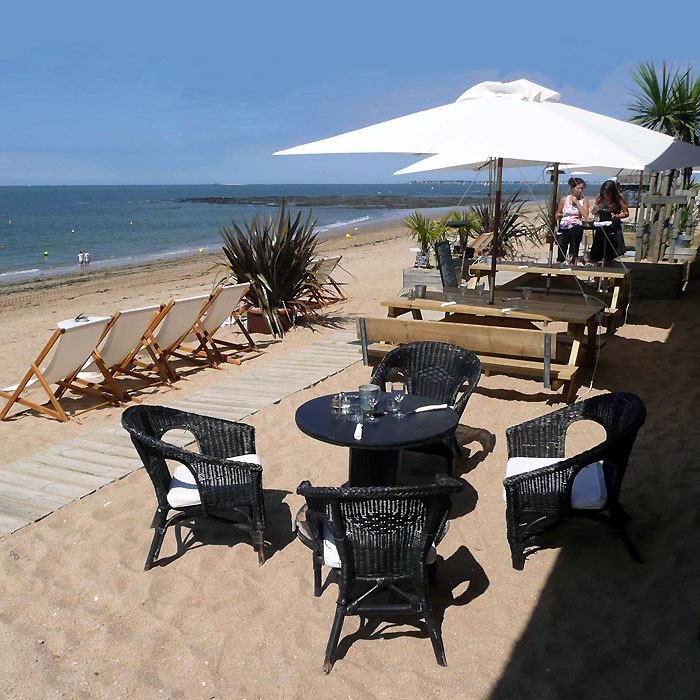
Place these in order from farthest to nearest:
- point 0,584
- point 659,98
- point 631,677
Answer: point 659,98, point 0,584, point 631,677

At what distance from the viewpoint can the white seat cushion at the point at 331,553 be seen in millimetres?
2576

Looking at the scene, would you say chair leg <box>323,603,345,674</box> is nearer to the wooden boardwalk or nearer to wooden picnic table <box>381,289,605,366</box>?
the wooden boardwalk

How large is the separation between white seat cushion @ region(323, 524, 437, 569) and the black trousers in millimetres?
6652

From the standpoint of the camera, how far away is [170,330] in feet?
20.9

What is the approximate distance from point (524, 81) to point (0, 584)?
17.7ft

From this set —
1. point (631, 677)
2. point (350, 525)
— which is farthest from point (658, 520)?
point (350, 525)

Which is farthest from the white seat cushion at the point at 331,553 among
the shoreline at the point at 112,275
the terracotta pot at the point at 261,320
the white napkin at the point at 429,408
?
the shoreline at the point at 112,275

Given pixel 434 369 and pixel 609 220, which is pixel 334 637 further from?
pixel 609 220

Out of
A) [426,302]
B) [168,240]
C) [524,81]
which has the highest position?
[524,81]

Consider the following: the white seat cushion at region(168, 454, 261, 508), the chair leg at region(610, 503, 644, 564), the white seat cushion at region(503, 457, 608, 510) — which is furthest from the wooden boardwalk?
the chair leg at region(610, 503, 644, 564)

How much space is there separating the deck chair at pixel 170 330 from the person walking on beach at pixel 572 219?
4.74 meters

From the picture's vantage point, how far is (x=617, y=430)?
3.12m

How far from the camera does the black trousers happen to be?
8578mm

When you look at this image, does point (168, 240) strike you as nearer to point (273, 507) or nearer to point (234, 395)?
point (234, 395)
